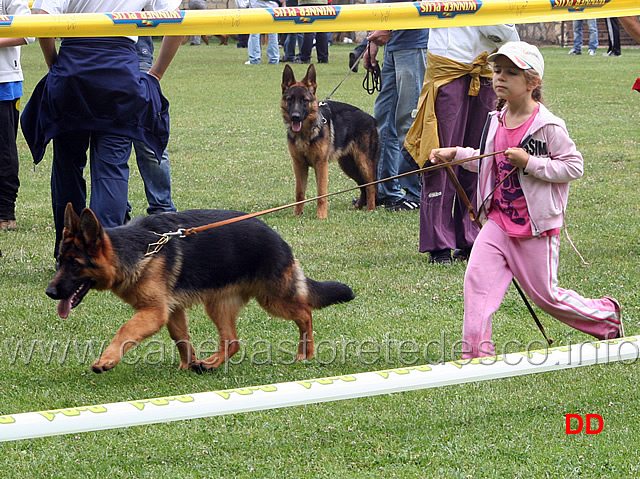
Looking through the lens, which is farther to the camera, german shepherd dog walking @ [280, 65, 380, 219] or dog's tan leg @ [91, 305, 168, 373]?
german shepherd dog walking @ [280, 65, 380, 219]

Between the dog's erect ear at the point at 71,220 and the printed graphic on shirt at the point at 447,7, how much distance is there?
2717mm

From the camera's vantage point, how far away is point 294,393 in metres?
3.39

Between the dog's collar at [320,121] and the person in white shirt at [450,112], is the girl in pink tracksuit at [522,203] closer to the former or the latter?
the person in white shirt at [450,112]

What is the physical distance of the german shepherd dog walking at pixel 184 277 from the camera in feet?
13.0

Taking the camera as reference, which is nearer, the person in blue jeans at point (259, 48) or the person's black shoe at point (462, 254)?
the person's black shoe at point (462, 254)

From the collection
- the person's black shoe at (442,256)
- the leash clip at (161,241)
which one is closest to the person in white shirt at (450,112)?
the person's black shoe at (442,256)

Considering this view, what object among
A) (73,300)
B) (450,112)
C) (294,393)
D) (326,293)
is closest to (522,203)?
(326,293)

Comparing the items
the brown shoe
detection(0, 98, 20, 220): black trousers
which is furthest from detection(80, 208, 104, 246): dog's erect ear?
the brown shoe

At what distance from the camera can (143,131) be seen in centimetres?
532

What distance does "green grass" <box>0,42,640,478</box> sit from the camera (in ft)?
11.4

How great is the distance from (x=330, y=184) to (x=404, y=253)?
10.8 feet

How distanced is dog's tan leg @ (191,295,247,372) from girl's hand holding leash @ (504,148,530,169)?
5.41 feet

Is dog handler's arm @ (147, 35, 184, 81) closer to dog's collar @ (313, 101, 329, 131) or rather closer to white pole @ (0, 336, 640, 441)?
white pole @ (0, 336, 640, 441)

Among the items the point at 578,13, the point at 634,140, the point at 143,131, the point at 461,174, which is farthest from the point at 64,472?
the point at 634,140
